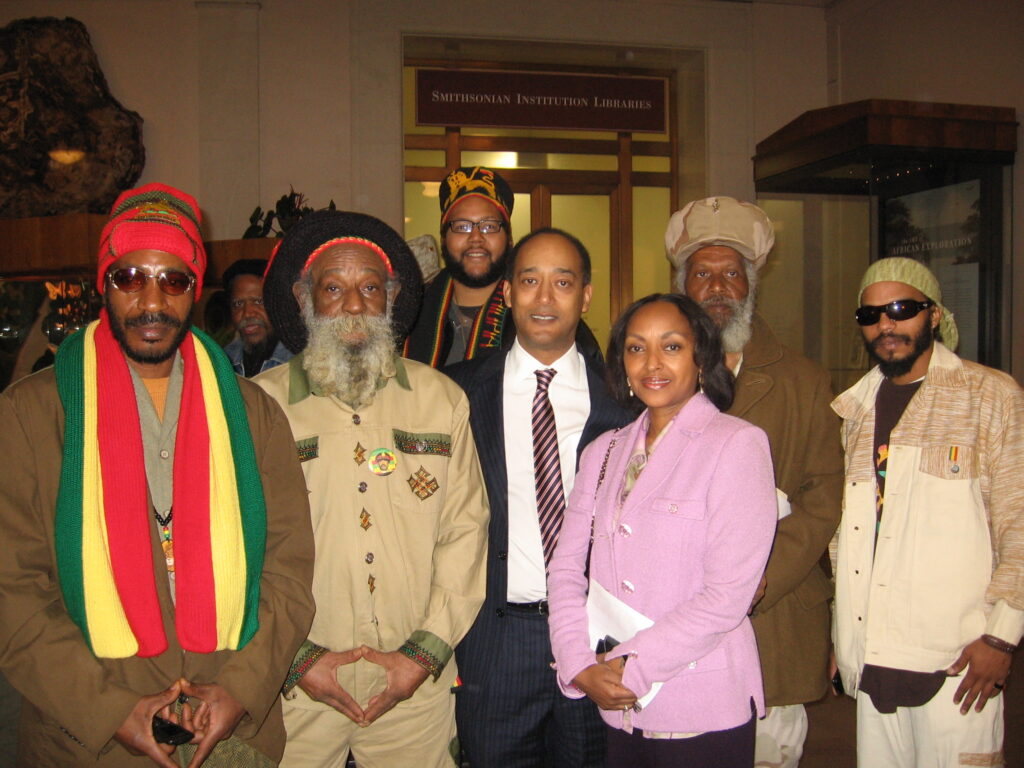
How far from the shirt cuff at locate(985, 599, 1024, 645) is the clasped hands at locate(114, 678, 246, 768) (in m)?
2.21

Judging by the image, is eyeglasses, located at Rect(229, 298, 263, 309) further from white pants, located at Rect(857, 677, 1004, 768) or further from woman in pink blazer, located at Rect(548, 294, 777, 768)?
white pants, located at Rect(857, 677, 1004, 768)

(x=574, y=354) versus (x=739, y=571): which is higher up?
(x=574, y=354)

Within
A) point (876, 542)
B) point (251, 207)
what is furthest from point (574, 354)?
point (251, 207)

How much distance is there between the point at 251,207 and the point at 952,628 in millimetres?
7213

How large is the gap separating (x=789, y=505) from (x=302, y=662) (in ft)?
5.40

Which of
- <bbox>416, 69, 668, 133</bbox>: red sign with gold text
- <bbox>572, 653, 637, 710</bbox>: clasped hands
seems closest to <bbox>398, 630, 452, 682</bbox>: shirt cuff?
<bbox>572, 653, 637, 710</bbox>: clasped hands

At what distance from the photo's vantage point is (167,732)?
1896mm

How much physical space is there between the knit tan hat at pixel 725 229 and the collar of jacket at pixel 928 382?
0.66 meters

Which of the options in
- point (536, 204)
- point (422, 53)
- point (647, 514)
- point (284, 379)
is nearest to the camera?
point (647, 514)

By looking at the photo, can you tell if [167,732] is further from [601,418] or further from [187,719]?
[601,418]

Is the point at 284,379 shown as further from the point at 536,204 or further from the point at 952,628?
the point at 536,204

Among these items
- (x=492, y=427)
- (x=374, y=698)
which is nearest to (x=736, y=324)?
(x=492, y=427)

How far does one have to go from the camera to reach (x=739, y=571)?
193cm

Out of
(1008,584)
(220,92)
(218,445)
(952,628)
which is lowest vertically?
(952,628)
